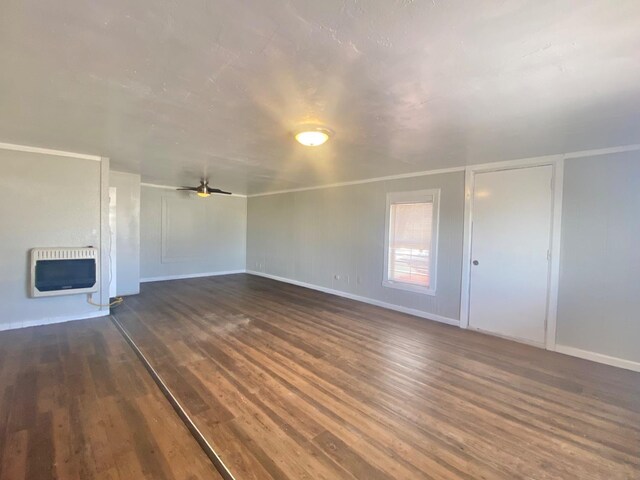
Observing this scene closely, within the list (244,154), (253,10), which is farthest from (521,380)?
(244,154)

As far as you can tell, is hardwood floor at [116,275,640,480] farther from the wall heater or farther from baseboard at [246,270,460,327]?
the wall heater

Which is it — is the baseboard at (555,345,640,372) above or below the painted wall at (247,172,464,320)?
below

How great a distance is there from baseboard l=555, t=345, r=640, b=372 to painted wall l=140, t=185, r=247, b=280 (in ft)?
24.6

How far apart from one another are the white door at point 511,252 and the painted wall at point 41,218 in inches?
216

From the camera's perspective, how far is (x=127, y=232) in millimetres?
5699

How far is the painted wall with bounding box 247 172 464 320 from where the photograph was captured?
448 cm

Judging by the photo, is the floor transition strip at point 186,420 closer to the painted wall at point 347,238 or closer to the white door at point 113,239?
the white door at point 113,239

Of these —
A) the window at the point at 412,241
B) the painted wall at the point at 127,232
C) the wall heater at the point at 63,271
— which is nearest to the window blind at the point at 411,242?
the window at the point at 412,241

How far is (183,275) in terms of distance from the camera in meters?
7.73

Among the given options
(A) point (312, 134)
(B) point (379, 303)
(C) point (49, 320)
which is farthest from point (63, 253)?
(B) point (379, 303)

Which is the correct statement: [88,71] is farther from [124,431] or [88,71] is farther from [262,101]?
[124,431]

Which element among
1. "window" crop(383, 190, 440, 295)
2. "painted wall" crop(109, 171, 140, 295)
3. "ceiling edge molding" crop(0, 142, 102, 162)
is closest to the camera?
"ceiling edge molding" crop(0, 142, 102, 162)

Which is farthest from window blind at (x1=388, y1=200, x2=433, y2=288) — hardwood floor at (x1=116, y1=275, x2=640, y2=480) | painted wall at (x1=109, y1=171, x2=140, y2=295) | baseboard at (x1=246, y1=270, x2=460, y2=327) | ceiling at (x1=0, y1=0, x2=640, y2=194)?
painted wall at (x1=109, y1=171, x2=140, y2=295)

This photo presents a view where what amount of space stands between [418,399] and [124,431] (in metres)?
2.17
